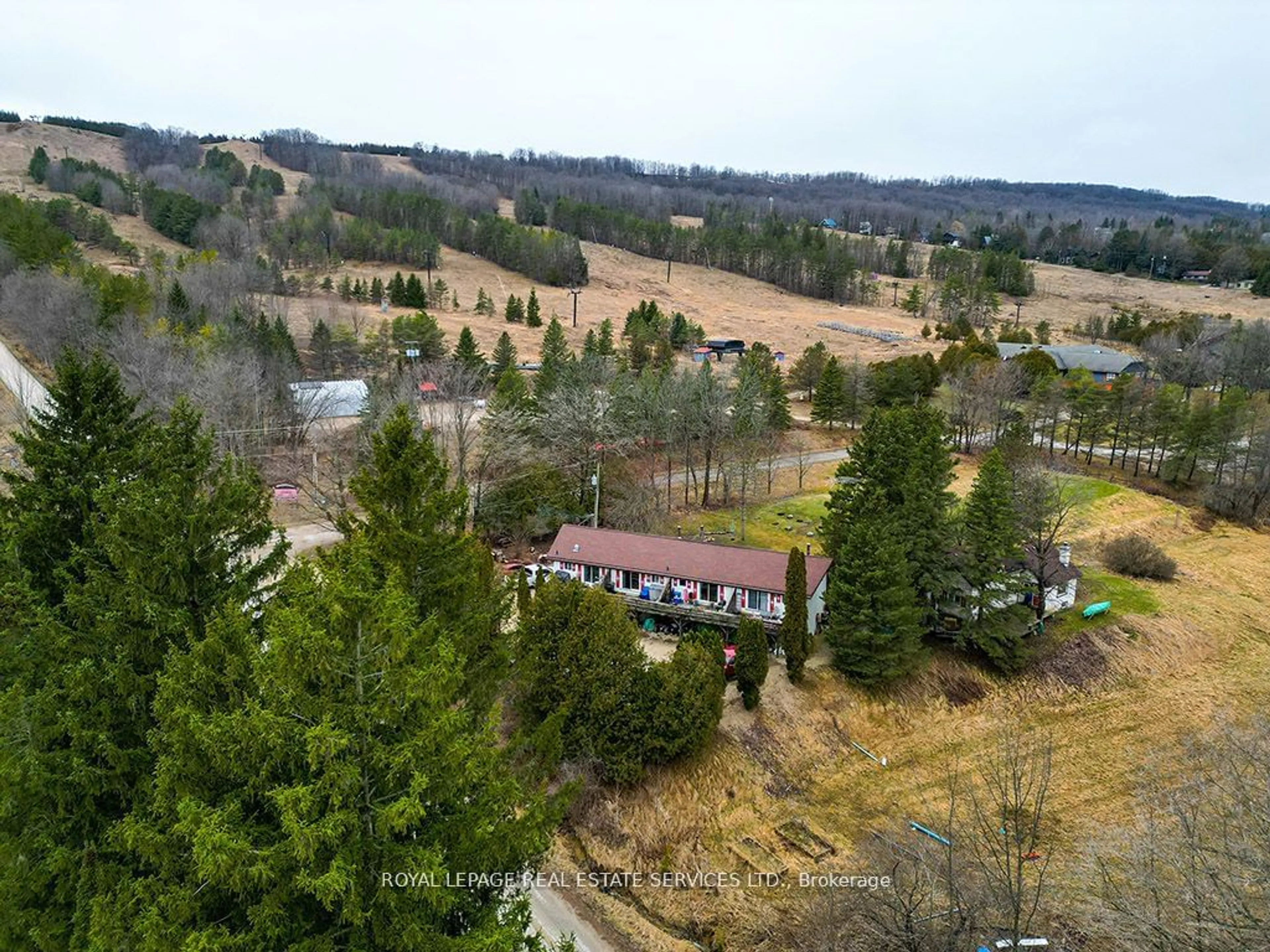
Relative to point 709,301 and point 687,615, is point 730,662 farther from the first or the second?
point 709,301

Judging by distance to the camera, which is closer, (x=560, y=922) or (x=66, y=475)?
A: (x=66, y=475)

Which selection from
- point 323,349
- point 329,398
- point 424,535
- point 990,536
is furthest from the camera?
point 323,349

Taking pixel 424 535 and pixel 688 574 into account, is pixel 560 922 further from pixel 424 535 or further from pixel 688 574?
pixel 688 574

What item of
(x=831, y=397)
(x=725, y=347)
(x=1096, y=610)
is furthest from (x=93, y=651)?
(x=725, y=347)

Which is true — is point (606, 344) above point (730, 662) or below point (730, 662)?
above

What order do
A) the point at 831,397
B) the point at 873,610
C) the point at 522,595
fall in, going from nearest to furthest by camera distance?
the point at 522,595 < the point at 873,610 < the point at 831,397

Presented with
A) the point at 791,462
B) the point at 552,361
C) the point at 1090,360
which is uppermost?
the point at 1090,360

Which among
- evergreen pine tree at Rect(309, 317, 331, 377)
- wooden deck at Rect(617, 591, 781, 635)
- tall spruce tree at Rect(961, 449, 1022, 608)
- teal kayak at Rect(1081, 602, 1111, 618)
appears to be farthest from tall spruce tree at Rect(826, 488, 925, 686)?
evergreen pine tree at Rect(309, 317, 331, 377)

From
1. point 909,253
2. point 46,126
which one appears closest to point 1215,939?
point 909,253
